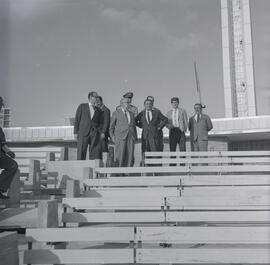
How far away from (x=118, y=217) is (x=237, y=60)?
3109 centimetres

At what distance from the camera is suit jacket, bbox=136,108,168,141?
758 centimetres

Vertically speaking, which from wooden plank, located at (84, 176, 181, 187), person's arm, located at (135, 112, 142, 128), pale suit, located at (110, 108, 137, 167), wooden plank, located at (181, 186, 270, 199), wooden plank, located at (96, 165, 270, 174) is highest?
person's arm, located at (135, 112, 142, 128)

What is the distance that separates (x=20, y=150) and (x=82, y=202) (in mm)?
5245

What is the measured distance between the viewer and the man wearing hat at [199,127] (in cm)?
836

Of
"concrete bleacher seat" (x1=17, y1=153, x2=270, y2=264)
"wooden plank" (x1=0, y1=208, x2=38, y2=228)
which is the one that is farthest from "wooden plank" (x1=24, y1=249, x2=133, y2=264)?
"wooden plank" (x1=0, y1=208, x2=38, y2=228)

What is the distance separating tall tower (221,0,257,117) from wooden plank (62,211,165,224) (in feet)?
96.1

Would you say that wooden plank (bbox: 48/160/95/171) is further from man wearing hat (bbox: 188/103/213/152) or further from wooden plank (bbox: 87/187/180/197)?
man wearing hat (bbox: 188/103/213/152)

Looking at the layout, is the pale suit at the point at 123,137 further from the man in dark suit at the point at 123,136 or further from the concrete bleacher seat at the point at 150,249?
the concrete bleacher seat at the point at 150,249

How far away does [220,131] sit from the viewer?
11383mm

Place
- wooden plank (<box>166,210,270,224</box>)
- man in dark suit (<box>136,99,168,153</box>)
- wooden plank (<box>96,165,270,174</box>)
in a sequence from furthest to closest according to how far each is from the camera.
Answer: man in dark suit (<box>136,99,168,153</box>)
wooden plank (<box>96,165,270,174</box>)
wooden plank (<box>166,210,270,224</box>)

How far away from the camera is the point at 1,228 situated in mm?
3865

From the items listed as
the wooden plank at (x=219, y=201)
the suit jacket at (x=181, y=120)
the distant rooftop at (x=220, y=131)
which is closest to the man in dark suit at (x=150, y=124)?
the suit jacket at (x=181, y=120)

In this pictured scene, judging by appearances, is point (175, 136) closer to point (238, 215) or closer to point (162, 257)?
point (238, 215)

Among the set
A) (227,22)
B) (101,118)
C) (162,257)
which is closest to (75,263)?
(162,257)
